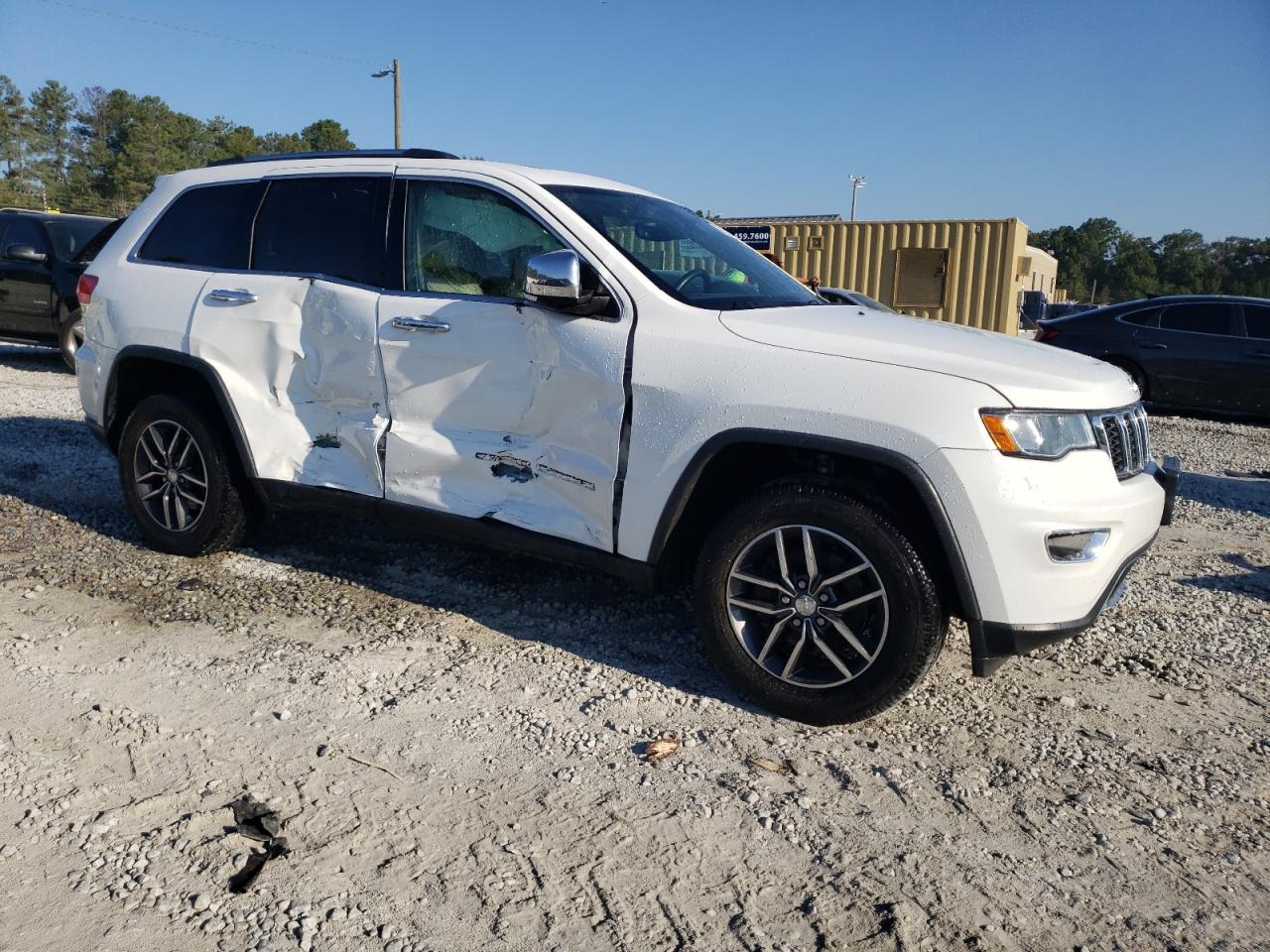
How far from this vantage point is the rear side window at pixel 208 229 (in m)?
Answer: 4.56

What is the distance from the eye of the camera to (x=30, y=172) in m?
74.8

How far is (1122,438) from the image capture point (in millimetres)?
3240

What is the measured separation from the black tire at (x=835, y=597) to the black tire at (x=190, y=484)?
8.06ft

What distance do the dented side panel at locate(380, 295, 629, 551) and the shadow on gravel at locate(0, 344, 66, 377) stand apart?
9285 mm

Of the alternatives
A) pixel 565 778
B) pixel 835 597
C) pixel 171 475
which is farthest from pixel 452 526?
pixel 171 475

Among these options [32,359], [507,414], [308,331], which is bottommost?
[32,359]

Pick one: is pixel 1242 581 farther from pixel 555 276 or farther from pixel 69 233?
pixel 69 233

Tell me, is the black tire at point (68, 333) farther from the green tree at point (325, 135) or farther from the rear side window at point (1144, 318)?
the green tree at point (325, 135)

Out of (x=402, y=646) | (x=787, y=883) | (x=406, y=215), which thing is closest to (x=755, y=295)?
(x=406, y=215)

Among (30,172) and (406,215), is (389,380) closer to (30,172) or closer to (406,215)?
(406,215)

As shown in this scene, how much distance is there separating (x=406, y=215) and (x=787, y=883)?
2.99m

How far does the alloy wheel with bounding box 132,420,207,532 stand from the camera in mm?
4680

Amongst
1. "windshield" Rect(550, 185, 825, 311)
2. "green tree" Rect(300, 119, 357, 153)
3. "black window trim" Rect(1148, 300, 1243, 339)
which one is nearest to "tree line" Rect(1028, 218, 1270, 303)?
"green tree" Rect(300, 119, 357, 153)

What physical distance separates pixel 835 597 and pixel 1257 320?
999 centimetres
